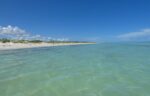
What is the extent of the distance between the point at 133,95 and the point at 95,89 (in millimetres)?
1494

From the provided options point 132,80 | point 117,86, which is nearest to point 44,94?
point 117,86

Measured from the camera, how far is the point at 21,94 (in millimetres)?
6664

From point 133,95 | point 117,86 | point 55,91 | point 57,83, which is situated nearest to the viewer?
point 133,95

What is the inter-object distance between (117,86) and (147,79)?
204 centimetres

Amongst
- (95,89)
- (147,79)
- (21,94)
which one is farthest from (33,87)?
(147,79)

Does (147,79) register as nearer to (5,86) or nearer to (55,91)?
(55,91)

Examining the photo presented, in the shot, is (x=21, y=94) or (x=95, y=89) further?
(x=95, y=89)

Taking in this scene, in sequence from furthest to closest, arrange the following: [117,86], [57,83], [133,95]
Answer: [57,83], [117,86], [133,95]

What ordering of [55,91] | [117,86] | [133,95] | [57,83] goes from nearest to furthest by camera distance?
[133,95] → [55,91] → [117,86] → [57,83]

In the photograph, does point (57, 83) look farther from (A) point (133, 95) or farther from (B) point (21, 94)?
(A) point (133, 95)

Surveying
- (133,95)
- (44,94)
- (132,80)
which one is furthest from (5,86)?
(132,80)

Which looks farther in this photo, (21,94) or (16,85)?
(16,85)

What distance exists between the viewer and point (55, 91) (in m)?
7.07

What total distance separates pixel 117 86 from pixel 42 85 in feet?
10.6
